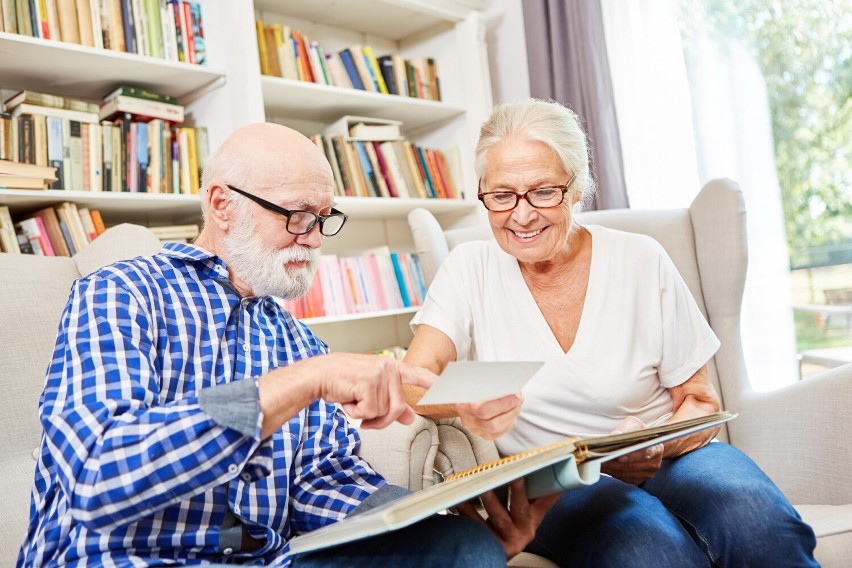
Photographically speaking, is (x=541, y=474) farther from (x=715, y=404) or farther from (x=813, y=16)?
(x=813, y=16)

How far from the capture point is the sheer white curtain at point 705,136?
2494 millimetres

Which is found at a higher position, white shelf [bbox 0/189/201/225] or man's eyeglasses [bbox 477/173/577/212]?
white shelf [bbox 0/189/201/225]

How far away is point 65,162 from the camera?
6.70 feet

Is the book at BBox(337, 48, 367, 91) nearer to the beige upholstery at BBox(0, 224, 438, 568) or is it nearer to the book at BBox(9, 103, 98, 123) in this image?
the book at BBox(9, 103, 98, 123)

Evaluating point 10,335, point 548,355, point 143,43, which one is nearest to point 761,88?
point 548,355

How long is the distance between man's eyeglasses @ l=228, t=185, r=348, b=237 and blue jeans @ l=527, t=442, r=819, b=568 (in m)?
0.57

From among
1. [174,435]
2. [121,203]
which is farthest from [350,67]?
[174,435]

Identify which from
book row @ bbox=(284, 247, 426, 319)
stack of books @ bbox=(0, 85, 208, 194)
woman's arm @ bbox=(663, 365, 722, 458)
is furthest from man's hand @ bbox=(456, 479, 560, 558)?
stack of books @ bbox=(0, 85, 208, 194)

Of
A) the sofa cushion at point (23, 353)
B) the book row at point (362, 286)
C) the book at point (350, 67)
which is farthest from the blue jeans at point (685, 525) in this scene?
the book at point (350, 67)

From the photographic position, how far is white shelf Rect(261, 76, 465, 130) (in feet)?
8.29

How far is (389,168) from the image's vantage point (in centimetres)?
282

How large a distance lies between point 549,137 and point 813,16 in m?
1.60

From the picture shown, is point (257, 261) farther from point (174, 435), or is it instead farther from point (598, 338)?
point (598, 338)

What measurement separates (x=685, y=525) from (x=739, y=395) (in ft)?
2.04
